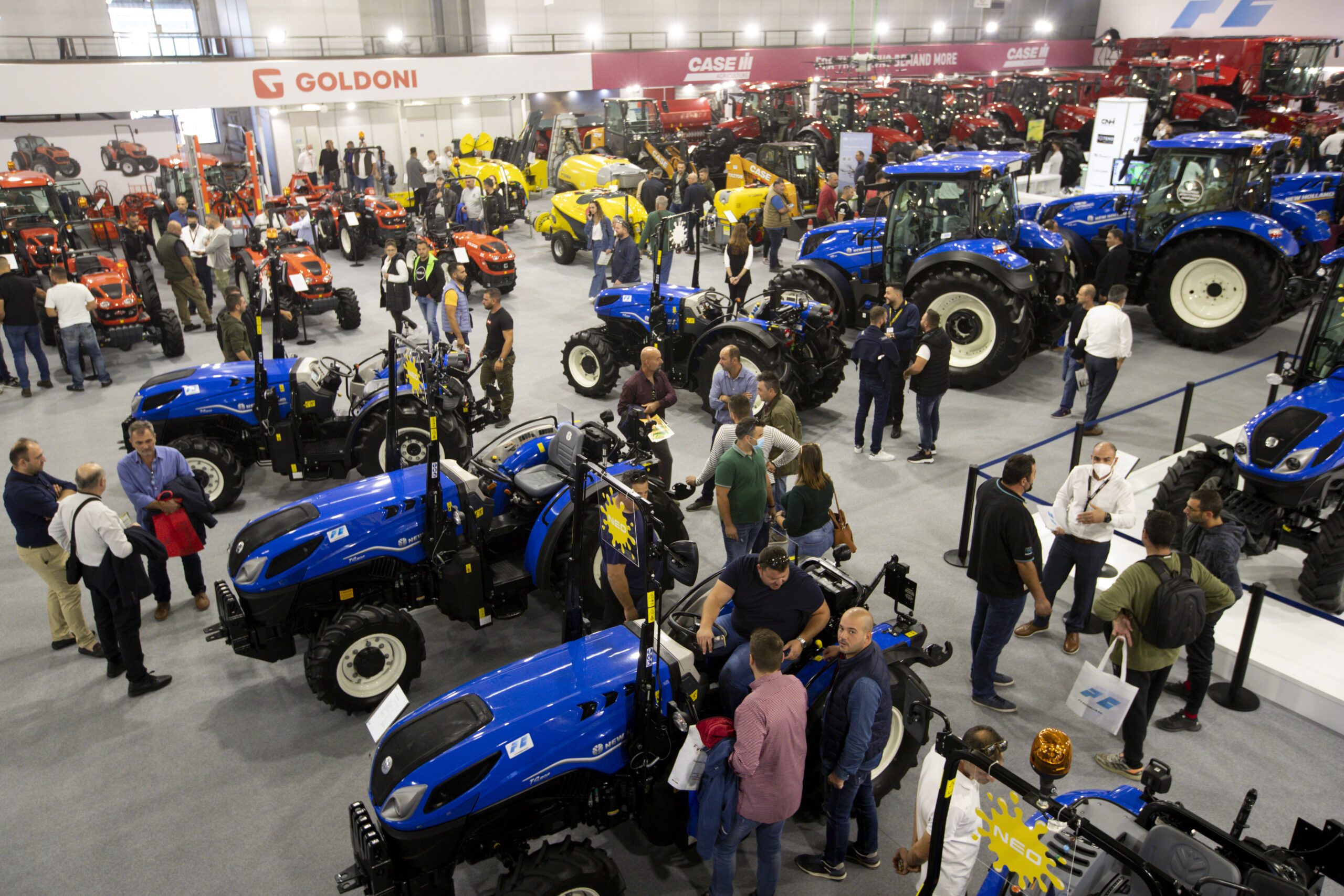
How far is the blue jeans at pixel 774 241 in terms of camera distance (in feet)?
46.5

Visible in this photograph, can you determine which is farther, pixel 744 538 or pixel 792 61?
pixel 792 61

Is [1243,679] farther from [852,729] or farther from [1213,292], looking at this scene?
[1213,292]

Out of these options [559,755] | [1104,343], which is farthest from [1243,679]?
[559,755]

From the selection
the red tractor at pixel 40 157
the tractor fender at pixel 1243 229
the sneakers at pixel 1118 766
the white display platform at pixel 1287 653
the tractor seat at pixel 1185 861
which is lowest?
the sneakers at pixel 1118 766

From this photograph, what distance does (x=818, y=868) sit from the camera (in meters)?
3.95

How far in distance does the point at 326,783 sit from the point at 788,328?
5.43m

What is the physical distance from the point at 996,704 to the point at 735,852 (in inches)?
78.1

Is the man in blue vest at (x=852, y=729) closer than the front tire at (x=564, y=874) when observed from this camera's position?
No

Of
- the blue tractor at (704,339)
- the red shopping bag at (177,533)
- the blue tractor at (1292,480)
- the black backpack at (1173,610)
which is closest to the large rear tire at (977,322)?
the blue tractor at (704,339)

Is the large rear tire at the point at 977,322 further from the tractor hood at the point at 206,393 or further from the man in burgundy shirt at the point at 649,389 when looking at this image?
the tractor hood at the point at 206,393

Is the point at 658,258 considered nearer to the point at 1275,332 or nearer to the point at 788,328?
the point at 788,328

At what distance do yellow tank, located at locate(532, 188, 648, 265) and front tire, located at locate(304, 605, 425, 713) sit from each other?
32.9ft

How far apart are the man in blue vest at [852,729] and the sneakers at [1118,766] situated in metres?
1.44

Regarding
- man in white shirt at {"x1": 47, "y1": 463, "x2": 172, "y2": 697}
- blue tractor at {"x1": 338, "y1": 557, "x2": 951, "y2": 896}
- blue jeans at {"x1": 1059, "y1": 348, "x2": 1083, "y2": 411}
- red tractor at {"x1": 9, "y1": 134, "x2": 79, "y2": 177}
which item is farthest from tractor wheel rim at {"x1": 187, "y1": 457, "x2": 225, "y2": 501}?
red tractor at {"x1": 9, "y1": 134, "x2": 79, "y2": 177}
